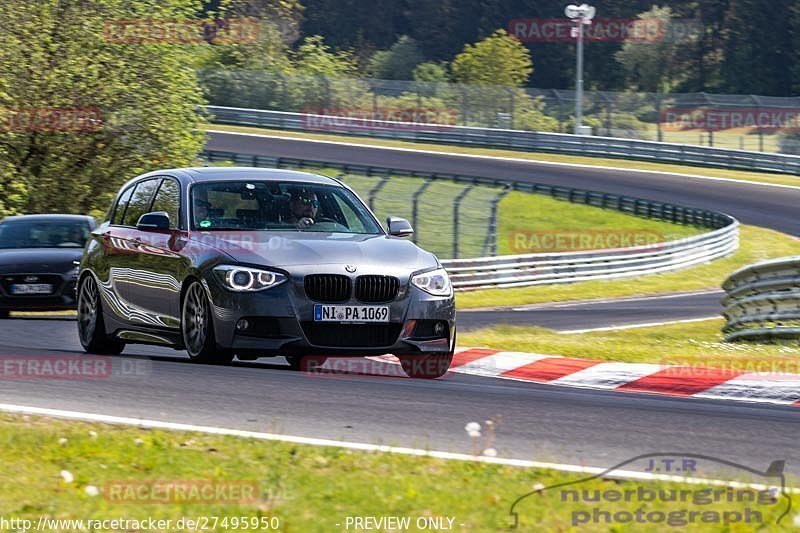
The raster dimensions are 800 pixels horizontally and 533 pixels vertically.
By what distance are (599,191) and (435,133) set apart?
13.0 m

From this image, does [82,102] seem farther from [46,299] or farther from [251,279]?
[251,279]

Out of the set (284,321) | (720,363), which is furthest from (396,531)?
(720,363)

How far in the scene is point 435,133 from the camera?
5731 centimetres

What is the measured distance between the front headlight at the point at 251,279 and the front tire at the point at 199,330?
0.30 meters

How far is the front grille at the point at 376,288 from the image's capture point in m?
9.41

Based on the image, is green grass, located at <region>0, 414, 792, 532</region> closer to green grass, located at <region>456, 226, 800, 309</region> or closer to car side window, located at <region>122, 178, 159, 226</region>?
car side window, located at <region>122, 178, 159, 226</region>

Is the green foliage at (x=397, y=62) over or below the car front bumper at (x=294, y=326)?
below

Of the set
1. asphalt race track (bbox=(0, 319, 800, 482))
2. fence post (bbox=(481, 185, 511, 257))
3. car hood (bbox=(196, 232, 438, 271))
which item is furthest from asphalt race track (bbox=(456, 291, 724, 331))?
asphalt race track (bbox=(0, 319, 800, 482))

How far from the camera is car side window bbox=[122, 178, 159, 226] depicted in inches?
442

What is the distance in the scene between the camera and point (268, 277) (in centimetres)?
932

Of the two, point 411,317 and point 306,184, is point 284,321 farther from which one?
point 306,184

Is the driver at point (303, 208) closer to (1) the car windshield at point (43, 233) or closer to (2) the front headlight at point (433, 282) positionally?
(2) the front headlight at point (433, 282)

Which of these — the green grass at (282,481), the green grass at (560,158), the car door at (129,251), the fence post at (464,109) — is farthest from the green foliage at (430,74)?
the green grass at (282,481)

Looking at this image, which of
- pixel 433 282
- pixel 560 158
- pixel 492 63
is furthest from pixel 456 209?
pixel 492 63
